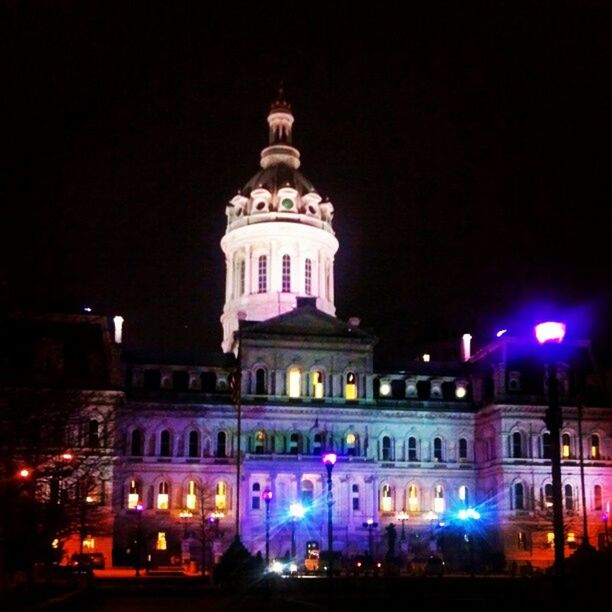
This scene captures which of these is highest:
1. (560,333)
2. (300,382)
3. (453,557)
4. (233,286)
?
(233,286)

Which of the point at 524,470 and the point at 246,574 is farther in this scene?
the point at 524,470

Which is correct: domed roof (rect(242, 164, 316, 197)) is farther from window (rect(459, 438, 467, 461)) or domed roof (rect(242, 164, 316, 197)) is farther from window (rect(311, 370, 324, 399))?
window (rect(459, 438, 467, 461))

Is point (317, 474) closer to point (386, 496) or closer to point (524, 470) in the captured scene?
point (386, 496)

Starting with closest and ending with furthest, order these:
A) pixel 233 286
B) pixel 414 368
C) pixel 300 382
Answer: pixel 300 382 < pixel 414 368 < pixel 233 286

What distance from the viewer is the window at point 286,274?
99688 mm

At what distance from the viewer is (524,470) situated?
87.3 meters

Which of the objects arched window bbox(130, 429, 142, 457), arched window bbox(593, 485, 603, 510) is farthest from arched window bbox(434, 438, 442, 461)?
arched window bbox(130, 429, 142, 457)

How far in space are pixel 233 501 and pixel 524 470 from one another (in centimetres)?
2282

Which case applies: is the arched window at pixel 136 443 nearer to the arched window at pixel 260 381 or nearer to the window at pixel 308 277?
the arched window at pixel 260 381

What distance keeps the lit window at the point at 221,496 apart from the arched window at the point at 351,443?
1010 centimetres

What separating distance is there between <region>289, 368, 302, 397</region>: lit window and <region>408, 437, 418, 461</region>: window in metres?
10.4

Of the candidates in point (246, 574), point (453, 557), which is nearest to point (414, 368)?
point (453, 557)

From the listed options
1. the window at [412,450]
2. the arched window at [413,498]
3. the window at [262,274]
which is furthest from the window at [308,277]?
the arched window at [413,498]

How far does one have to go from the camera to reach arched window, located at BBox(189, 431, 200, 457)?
87.2m
